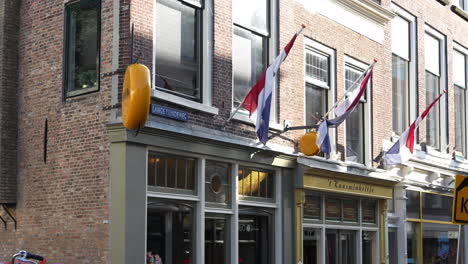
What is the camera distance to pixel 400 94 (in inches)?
923

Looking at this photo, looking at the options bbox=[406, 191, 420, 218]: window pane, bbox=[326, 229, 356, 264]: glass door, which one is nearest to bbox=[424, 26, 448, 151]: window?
bbox=[406, 191, 420, 218]: window pane

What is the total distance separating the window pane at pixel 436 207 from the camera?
77.7 ft

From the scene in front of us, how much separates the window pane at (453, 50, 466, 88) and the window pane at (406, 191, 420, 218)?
5899 mm

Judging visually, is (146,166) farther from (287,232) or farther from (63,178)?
(287,232)

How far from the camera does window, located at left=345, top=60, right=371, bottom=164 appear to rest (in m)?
20.1

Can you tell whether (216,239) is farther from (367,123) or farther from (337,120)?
(367,123)

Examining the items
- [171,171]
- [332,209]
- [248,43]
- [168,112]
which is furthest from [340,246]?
[168,112]

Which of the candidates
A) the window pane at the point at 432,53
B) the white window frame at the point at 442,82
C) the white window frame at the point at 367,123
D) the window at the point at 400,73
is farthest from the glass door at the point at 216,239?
the window pane at the point at 432,53

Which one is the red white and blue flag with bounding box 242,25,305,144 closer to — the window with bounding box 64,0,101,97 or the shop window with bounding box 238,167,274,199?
the shop window with bounding box 238,167,274,199

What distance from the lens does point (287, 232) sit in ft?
55.9

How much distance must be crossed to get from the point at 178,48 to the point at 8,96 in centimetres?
334

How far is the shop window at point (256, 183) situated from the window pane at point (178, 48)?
221cm

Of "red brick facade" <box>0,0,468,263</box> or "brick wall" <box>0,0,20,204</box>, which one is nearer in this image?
"red brick facade" <box>0,0,468,263</box>

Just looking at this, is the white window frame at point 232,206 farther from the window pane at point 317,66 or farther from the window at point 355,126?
the window at point 355,126
